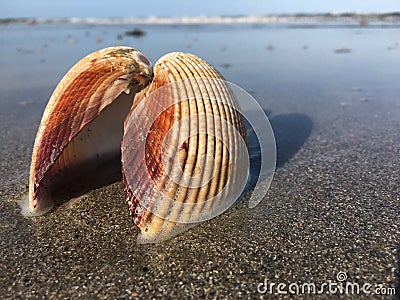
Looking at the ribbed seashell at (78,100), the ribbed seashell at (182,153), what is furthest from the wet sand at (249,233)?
the ribbed seashell at (78,100)

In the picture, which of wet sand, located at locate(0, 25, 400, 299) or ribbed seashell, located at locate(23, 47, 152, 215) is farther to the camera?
ribbed seashell, located at locate(23, 47, 152, 215)

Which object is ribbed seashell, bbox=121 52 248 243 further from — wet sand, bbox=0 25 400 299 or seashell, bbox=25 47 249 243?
wet sand, bbox=0 25 400 299

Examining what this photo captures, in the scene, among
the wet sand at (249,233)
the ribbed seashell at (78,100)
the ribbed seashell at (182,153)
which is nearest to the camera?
the wet sand at (249,233)

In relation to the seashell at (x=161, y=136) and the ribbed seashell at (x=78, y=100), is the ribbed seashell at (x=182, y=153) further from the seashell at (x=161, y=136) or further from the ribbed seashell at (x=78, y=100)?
the ribbed seashell at (x=78, y=100)

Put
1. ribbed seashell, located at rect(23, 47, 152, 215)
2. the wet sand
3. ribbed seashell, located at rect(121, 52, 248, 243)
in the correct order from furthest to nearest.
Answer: ribbed seashell, located at rect(23, 47, 152, 215)
ribbed seashell, located at rect(121, 52, 248, 243)
the wet sand

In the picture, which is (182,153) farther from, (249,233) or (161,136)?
(249,233)

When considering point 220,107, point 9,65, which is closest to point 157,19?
point 9,65

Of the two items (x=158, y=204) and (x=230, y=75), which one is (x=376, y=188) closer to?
(x=158, y=204)

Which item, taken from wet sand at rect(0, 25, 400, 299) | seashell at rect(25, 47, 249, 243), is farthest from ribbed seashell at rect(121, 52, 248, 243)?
wet sand at rect(0, 25, 400, 299)
